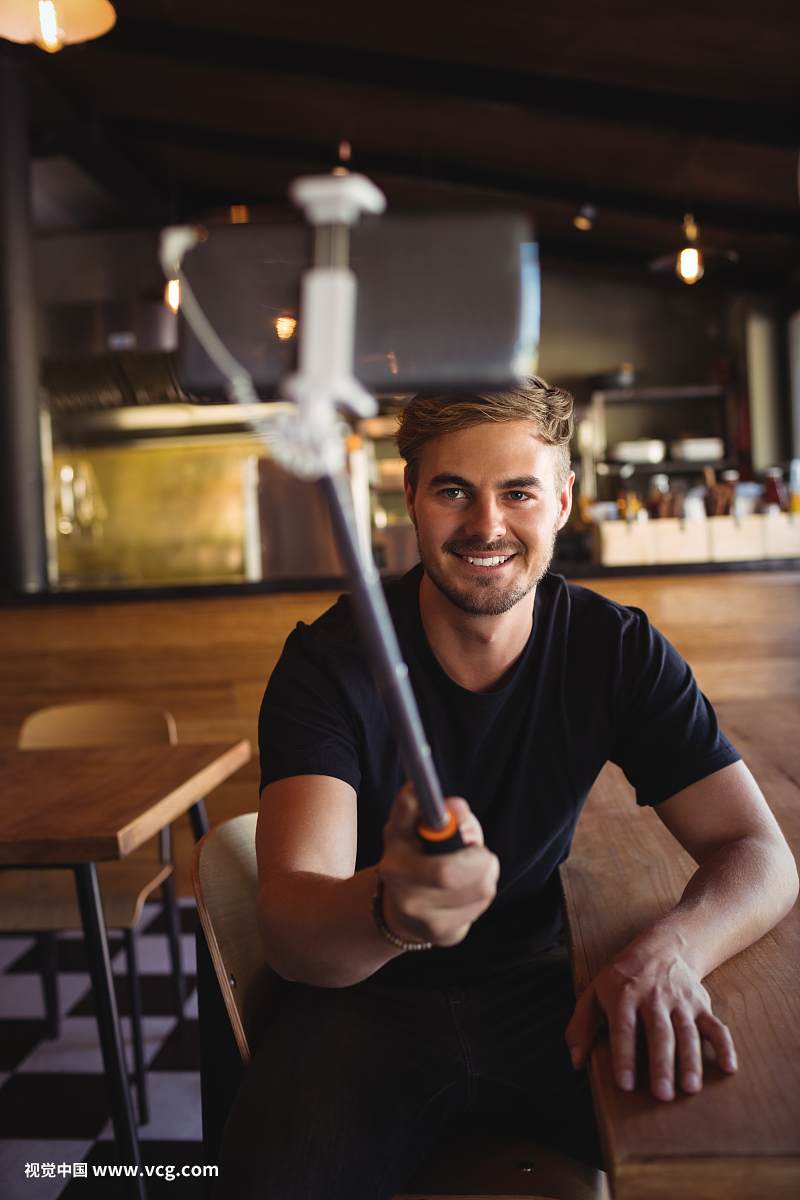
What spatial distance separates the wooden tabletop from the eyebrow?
31.0 inches

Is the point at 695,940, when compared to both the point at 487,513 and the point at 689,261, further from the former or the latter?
the point at 689,261

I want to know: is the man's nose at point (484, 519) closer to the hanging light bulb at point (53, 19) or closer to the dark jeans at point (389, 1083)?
the dark jeans at point (389, 1083)

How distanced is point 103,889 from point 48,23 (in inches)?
86.1

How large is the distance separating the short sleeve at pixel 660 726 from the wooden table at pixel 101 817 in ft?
2.65

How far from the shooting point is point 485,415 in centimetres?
102

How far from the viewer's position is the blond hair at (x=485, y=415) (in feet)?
3.32

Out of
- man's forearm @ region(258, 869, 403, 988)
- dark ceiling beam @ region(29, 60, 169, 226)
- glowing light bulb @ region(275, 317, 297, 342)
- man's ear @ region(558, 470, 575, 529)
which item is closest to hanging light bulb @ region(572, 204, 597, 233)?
dark ceiling beam @ region(29, 60, 169, 226)

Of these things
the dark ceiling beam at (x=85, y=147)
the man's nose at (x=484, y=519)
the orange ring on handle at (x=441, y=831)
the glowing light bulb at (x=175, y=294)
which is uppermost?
the dark ceiling beam at (x=85, y=147)

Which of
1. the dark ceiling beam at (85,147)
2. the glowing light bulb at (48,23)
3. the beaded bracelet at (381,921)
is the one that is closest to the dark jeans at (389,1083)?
the beaded bracelet at (381,921)

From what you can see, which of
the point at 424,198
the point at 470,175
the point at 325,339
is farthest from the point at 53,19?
the point at 470,175

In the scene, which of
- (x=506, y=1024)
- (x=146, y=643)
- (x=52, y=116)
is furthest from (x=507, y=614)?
(x=52, y=116)

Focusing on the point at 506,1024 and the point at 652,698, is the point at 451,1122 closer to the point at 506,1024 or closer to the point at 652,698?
the point at 506,1024

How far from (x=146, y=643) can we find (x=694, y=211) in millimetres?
4241

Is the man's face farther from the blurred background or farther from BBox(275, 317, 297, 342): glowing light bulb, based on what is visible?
the blurred background
